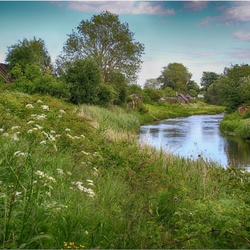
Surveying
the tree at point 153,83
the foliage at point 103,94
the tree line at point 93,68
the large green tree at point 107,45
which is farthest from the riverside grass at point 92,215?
the tree at point 153,83

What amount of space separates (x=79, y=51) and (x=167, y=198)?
2670 centimetres

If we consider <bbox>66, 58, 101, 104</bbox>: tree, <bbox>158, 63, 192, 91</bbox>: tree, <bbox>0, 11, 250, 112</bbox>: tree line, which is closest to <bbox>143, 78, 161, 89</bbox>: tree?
<bbox>158, 63, 192, 91</bbox>: tree

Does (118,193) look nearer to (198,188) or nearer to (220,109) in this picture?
(198,188)

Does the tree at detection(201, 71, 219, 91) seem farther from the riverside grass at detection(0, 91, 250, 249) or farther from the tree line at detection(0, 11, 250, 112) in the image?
the riverside grass at detection(0, 91, 250, 249)

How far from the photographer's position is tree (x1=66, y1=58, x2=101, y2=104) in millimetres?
21266

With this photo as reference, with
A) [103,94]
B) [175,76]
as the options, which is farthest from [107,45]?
[175,76]

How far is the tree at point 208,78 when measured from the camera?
260ft

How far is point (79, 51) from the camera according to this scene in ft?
99.2

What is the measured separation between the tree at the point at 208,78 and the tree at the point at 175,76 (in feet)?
36.7

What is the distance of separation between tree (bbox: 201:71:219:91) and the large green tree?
5175 centimetres

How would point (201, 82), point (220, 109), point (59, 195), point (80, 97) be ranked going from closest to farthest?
point (59, 195), point (80, 97), point (220, 109), point (201, 82)

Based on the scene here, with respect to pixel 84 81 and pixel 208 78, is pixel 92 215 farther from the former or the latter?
pixel 208 78

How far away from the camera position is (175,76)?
Answer: 6656 cm

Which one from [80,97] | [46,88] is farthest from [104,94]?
[46,88]
